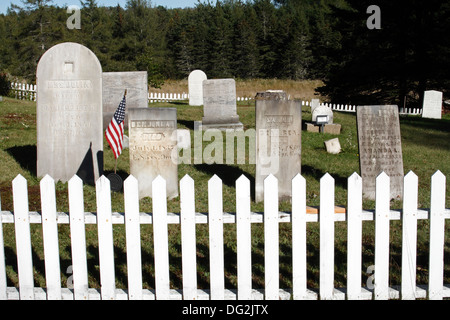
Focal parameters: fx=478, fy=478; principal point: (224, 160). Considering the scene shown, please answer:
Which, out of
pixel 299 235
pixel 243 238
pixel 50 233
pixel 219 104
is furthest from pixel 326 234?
pixel 219 104

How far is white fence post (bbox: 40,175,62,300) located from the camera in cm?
366

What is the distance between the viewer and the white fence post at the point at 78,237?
3633 millimetres

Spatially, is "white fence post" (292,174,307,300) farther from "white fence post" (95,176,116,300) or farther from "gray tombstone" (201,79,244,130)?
"gray tombstone" (201,79,244,130)

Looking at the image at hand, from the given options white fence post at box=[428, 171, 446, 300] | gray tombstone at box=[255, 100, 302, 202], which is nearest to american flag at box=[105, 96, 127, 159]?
gray tombstone at box=[255, 100, 302, 202]

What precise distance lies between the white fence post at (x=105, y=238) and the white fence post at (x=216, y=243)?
78 centimetres

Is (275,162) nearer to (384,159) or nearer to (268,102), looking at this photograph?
(268,102)

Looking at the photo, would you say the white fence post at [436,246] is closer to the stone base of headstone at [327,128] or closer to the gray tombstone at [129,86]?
the stone base of headstone at [327,128]

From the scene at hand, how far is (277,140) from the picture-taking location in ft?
23.5

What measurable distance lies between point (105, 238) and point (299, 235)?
1506mm

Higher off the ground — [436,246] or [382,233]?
[382,233]

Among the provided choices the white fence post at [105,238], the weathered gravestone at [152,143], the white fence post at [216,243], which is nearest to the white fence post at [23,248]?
the white fence post at [105,238]

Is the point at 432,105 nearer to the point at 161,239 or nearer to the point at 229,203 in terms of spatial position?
the point at 229,203

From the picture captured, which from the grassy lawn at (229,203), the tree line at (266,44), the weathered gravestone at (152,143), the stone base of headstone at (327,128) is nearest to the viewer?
the grassy lawn at (229,203)
